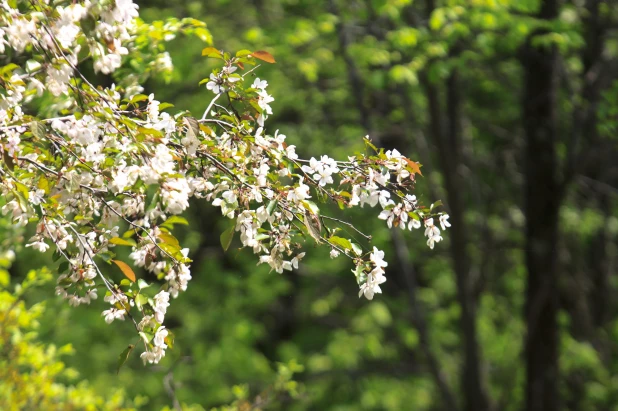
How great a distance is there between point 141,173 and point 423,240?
323 inches

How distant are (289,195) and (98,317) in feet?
27.2

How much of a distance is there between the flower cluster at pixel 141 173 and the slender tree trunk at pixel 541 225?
5.30 m

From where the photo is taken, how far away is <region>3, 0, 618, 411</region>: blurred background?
7.12 m

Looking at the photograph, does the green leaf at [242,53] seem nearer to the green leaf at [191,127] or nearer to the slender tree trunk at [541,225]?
the green leaf at [191,127]

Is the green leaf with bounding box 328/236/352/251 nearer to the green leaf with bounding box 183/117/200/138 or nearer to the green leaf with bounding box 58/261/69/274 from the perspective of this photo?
the green leaf with bounding box 183/117/200/138

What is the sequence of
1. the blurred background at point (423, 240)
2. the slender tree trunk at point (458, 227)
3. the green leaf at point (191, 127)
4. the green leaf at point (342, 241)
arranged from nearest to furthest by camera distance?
the green leaf at point (191, 127), the green leaf at point (342, 241), the blurred background at point (423, 240), the slender tree trunk at point (458, 227)

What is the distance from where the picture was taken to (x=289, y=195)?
2371mm

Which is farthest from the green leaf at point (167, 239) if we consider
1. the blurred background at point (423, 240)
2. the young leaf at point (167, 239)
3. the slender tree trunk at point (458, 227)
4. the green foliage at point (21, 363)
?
the slender tree trunk at point (458, 227)

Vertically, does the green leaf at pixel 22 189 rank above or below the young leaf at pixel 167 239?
above

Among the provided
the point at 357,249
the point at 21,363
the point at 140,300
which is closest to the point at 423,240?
the point at 21,363

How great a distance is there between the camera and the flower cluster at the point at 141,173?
210cm

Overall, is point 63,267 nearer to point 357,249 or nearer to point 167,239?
point 167,239

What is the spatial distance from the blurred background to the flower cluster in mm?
3473

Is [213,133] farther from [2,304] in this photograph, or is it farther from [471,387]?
[471,387]
